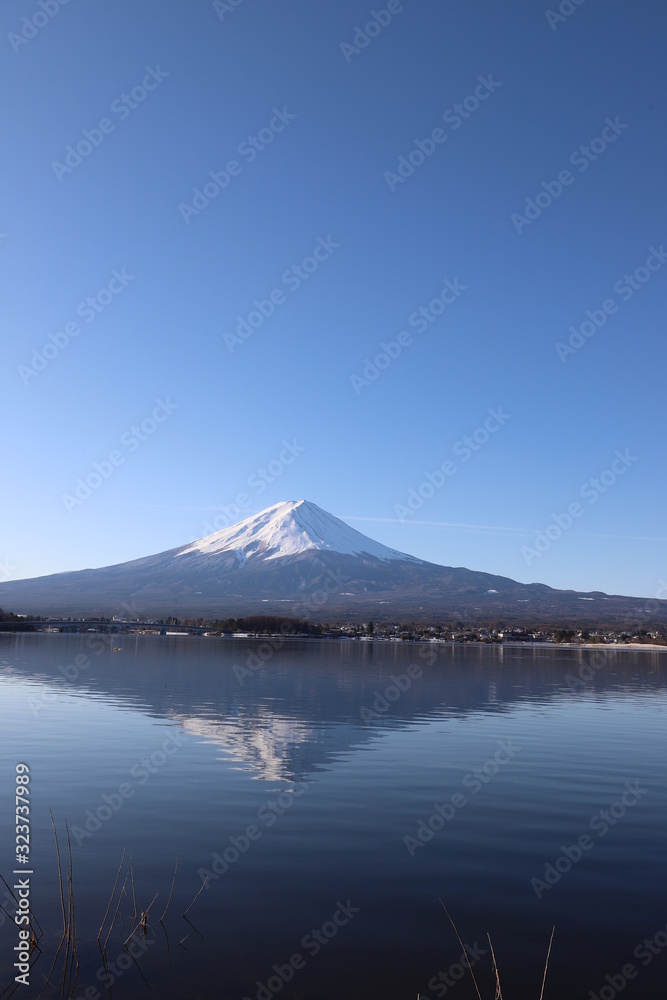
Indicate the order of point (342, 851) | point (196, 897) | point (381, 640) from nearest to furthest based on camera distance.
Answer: point (196, 897) < point (342, 851) < point (381, 640)

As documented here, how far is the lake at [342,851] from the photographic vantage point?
7.01 meters

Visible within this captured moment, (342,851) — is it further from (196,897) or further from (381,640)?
(381,640)

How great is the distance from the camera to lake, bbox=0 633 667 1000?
7008 millimetres

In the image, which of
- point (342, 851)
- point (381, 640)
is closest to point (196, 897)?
point (342, 851)

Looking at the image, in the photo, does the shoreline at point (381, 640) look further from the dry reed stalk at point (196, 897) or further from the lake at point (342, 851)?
the dry reed stalk at point (196, 897)

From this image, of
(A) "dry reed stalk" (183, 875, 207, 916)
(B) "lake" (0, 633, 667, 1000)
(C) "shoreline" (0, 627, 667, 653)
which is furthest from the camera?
(C) "shoreline" (0, 627, 667, 653)

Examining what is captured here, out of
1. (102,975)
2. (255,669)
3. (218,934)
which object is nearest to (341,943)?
(218,934)

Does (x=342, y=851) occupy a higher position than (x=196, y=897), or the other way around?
(x=196, y=897)

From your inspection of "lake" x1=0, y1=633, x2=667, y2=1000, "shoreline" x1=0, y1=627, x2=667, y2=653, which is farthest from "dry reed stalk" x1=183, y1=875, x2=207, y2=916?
"shoreline" x1=0, y1=627, x2=667, y2=653

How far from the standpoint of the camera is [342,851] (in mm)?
10438

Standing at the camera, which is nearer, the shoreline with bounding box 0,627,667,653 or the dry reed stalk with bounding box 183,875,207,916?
the dry reed stalk with bounding box 183,875,207,916

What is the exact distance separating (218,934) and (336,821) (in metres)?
4.58

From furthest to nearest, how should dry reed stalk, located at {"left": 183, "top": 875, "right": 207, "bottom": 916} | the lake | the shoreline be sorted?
1. the shoreline
2. dry reed stalk, located at {"left": 183, "top": 875, "right": 207, "bottom": 916}
3. the lake

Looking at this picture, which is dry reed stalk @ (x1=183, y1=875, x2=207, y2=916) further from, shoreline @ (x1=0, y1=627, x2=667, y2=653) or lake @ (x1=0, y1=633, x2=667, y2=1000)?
shoreline @ (x1=0, y1=627, x2=667, y2=653)
